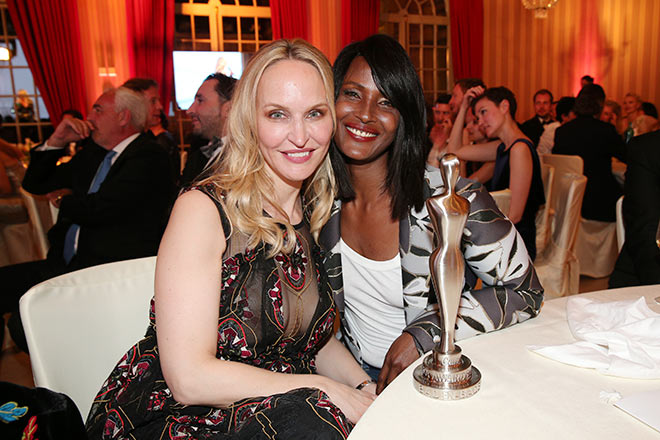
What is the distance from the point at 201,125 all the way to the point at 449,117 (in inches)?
97.6

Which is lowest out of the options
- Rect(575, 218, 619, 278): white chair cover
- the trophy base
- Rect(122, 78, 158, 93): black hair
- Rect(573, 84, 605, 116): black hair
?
Rect(575, 218, 619, 278): white chair cover

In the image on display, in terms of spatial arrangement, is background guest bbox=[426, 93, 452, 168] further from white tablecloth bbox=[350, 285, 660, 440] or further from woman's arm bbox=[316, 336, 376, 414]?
white tablecloth bbox=[350, 285, 660, 440]

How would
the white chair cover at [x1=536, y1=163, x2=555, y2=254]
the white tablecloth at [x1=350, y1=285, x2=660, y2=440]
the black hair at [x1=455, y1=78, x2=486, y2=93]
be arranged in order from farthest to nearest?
the black hair at [x1=455, y1=78, x2=486, y2=93]
the white chair cover at [x1=536, y1=163, x2=555, y2=254]
the white tablecloth at [x1=350, y1=285, x2=660, y2=440]

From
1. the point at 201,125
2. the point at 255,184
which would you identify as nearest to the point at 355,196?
the point at 255,184

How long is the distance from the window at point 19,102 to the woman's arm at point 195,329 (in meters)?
7.83

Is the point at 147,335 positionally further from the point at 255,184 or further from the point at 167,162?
the point at 167,162

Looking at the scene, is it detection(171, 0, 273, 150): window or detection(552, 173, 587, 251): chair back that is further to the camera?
detection(171, 0, 273, 150): window

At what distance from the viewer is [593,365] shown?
1019 millimetres

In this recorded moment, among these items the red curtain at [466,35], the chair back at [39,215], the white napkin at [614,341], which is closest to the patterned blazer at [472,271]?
the white napkin at [614,341]

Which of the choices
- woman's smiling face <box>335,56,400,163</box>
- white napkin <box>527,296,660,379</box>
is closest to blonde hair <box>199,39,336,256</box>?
woman's smiling face <box>335,56,400,163</box>

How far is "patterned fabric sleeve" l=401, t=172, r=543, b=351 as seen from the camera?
50.9 inches

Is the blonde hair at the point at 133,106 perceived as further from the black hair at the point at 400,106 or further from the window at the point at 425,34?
the window at the point at 425,34

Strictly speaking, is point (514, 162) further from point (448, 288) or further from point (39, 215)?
point (39, 215)

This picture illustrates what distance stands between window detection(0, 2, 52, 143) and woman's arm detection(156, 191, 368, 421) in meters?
7.83
